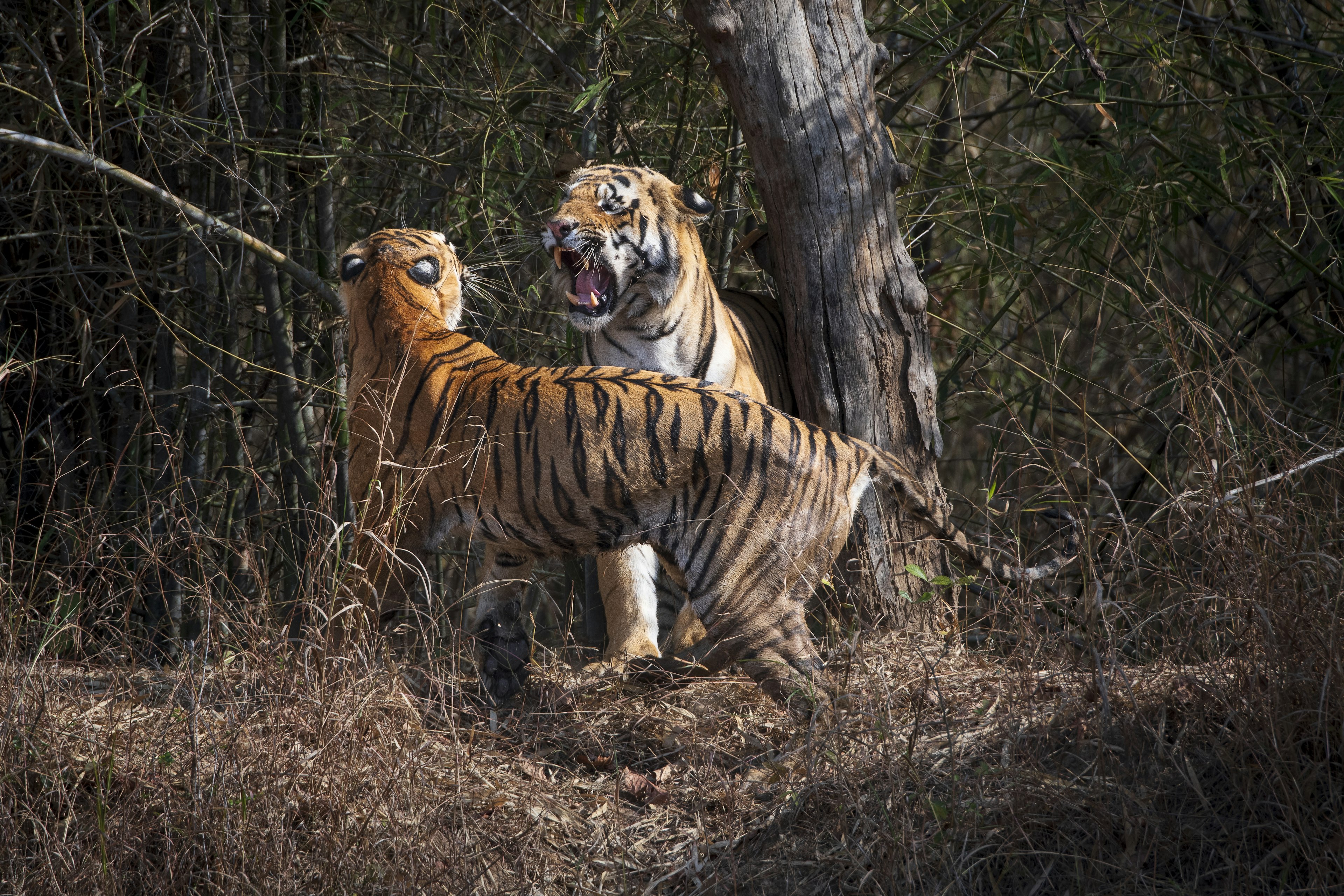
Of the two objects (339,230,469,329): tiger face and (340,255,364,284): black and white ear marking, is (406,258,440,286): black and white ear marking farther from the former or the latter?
(340,255,364,284): black and white ear marking

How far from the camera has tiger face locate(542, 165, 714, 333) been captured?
3930 millimetres

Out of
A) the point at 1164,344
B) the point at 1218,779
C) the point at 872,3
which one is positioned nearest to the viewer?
the point at 1218,779

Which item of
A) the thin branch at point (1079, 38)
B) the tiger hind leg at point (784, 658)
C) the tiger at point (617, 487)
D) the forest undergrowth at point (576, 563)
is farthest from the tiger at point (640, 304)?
the thin branch at point (1079, 38)

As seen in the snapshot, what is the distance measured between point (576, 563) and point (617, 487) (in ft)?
9.12

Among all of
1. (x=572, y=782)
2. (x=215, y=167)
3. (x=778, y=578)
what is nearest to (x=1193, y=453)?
(x=778, y=578)

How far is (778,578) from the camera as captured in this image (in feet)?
10.00

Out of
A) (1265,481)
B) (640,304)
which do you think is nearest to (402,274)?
(640,304)

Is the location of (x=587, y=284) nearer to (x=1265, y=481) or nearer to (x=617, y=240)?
(x=617, y=240)

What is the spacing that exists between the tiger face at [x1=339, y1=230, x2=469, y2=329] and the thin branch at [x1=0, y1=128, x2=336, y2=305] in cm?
65

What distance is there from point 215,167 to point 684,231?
2.30 m

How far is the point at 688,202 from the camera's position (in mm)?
4113

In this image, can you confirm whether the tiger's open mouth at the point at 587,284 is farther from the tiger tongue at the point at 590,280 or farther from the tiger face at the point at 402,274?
the tiger face at the point at 402,274

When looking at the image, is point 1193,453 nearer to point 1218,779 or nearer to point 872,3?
point 1218,779

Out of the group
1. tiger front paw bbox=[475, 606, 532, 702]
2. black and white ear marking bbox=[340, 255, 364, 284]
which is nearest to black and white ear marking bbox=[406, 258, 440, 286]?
black and white ear marking bbox=[340, 255, 364, 284]
